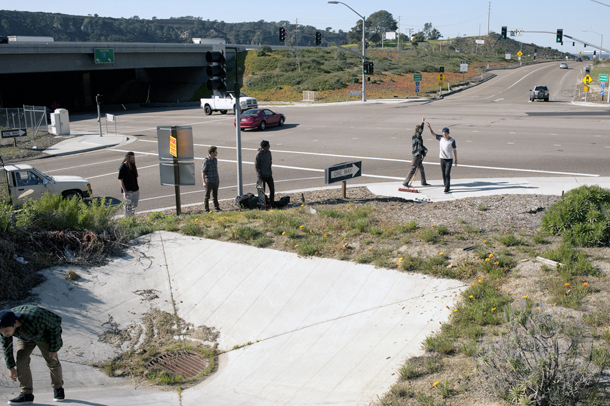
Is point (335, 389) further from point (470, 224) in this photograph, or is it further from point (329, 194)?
point (329, 194)

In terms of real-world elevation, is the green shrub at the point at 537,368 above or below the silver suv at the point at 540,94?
below

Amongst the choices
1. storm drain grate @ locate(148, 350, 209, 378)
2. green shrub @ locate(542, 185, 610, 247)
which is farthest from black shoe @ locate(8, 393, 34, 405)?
green shrub @ locate(542, 185, 610, 247)

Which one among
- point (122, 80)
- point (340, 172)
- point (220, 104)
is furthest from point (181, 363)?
point (122, 80)

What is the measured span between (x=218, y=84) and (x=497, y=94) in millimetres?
50284

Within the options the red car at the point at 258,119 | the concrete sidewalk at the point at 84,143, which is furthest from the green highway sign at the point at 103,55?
the red car at the point at 258,119

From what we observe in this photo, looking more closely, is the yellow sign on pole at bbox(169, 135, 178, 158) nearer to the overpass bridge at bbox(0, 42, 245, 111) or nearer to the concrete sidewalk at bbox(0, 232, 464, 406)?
the concrete sidewalk at bbox(0, 232, 464, 406)

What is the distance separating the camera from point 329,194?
14172 mm

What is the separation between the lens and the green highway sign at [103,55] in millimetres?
53475

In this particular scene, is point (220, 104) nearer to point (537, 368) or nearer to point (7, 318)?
point (7, 318)

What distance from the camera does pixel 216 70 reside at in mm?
11938

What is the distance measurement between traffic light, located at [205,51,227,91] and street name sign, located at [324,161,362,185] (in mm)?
3132

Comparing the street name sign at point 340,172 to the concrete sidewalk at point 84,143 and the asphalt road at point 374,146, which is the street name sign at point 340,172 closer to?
the asphalt road at point 374,146

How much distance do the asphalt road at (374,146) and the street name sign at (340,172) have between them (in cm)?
325

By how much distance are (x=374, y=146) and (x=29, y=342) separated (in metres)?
19.1
